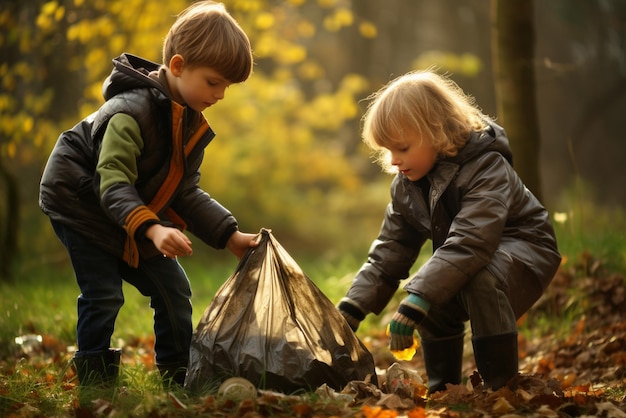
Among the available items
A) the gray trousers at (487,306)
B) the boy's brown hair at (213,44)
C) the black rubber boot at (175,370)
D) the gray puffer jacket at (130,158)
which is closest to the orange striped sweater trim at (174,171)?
the gray puffer jacket at (130,158)

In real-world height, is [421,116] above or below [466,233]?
above

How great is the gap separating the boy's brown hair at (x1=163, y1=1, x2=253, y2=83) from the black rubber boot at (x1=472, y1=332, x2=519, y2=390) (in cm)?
141

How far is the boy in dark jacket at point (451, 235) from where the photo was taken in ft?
9.76

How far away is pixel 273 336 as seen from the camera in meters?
2.84

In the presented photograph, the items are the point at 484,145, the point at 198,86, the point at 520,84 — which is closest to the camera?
the point at 198,86

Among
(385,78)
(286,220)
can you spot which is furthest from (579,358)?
(385,78)

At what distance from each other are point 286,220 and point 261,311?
924cm

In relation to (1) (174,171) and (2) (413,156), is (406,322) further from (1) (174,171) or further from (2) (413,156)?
(1) (174,171)

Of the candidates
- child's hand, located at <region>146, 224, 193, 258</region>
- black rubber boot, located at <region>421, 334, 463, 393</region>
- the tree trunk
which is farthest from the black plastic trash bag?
the tree trunk

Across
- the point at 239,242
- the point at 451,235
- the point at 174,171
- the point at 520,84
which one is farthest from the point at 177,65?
the point at 520,84

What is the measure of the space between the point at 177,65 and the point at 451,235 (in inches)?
50.1

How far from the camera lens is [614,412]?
257 cm

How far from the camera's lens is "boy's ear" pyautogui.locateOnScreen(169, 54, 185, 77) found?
308cm

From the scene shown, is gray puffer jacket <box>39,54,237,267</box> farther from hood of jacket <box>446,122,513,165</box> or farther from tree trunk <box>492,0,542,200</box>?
tree trunk <box>492,0,542,200</box>
